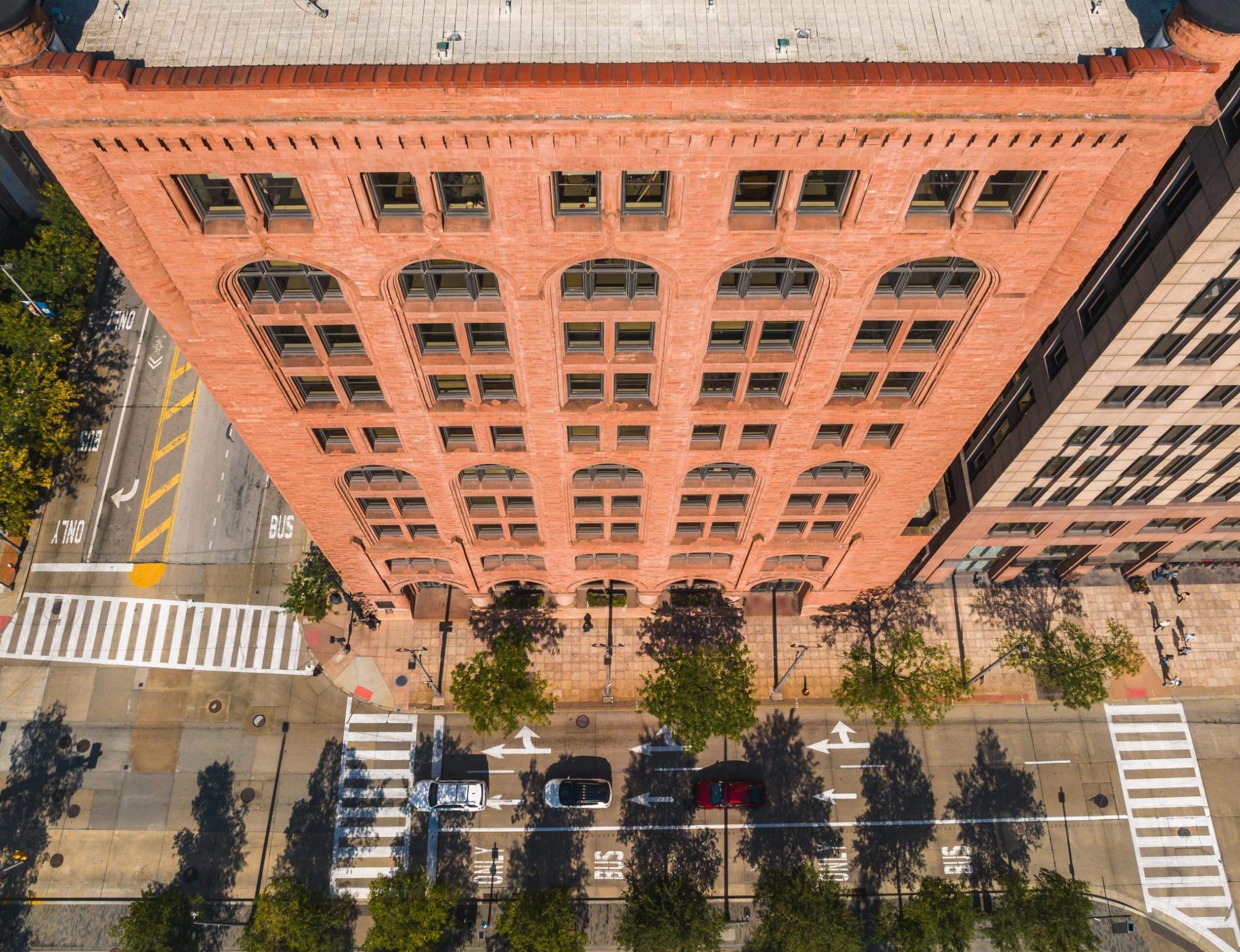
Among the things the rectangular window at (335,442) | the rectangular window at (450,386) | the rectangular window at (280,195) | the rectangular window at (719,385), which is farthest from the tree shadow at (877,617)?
the rectangular window at (280,195)

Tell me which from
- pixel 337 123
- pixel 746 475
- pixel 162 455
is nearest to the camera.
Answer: pixel 337 123

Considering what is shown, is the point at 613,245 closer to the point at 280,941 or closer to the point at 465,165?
the point at 465,165

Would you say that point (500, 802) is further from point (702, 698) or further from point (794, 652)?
point (794, 652)

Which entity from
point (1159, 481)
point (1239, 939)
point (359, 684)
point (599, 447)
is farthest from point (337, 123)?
point (1239, 939)

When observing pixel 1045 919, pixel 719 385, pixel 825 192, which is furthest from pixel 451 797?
pixel 825 192

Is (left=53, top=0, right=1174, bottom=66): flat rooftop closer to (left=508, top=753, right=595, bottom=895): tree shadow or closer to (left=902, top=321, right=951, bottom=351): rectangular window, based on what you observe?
(left=902, top=321, right=951, bottom=351): rectangular window

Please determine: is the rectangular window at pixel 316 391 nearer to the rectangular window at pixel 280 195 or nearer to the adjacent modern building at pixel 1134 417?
the rectangular window at pixel 280 195
